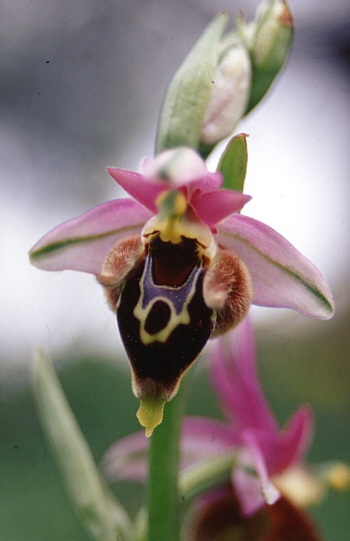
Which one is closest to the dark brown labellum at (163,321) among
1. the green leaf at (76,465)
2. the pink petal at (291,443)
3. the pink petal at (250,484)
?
the green leaf at (76,465)

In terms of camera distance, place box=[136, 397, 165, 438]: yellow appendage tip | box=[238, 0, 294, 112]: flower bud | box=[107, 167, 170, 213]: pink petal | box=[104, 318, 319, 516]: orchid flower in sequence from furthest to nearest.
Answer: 1. box=[104, 318, 319, 516]: orchid flower
2. box=[238, 0, 294, 112]: flower bud
3. box=[107, 167, 170, 213]: pink petal
4. box=[136, 397, 165, 438]: yellow appendage tip

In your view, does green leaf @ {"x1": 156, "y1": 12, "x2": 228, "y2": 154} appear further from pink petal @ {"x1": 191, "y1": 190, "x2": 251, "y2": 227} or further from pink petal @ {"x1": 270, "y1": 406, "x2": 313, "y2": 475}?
pink petal @ {"x1": 270, "y1": 406, "x2": 313, "y2": 475}

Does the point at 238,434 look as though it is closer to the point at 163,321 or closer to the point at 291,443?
the point at 291,443

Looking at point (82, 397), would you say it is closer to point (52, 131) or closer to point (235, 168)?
point (52, 131)

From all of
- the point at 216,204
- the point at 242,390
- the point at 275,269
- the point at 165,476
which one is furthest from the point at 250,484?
the point at 216,204

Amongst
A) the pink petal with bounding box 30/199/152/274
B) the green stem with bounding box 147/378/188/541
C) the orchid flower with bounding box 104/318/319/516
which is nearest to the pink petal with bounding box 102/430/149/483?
the orchid flower with bounding box 104/318/319/516

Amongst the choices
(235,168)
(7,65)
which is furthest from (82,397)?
(235,168)
